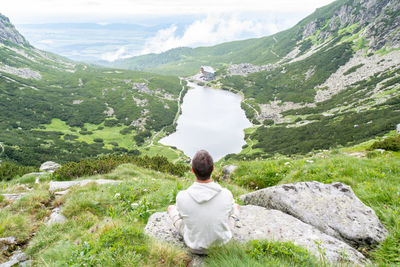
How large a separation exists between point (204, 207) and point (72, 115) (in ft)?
506

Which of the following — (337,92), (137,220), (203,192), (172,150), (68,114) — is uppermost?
(203,192)

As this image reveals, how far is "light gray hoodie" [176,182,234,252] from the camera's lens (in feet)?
14.8

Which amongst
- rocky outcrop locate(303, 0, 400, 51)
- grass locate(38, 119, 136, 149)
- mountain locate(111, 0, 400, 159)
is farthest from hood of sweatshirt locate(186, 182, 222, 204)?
rocky outcrop locate(303, 0, 400, 51)

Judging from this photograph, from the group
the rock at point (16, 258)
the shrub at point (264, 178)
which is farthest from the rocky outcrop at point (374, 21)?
the rock at point (16, 258)

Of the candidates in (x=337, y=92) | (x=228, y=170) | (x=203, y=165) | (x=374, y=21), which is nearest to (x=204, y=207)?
(x=203, y=165)

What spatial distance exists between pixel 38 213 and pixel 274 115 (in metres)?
125

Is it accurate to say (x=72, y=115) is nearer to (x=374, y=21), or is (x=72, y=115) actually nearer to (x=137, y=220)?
(x=137, y=220)

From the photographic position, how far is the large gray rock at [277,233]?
4.64 m

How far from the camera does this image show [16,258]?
17.9 ft

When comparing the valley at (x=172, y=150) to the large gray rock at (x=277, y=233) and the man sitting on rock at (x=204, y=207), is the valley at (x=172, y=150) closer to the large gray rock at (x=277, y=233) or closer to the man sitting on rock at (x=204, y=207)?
the large gray rock at (x=277, y=233)

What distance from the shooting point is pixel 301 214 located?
20.9ft

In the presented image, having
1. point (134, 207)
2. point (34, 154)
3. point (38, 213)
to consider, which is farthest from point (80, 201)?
point (34, 154)

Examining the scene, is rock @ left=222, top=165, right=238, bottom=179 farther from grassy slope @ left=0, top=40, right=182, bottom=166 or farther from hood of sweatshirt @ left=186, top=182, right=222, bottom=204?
grassy slope @ left=0, top=40, right=182, bottom=166

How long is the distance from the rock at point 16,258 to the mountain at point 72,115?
258ft
